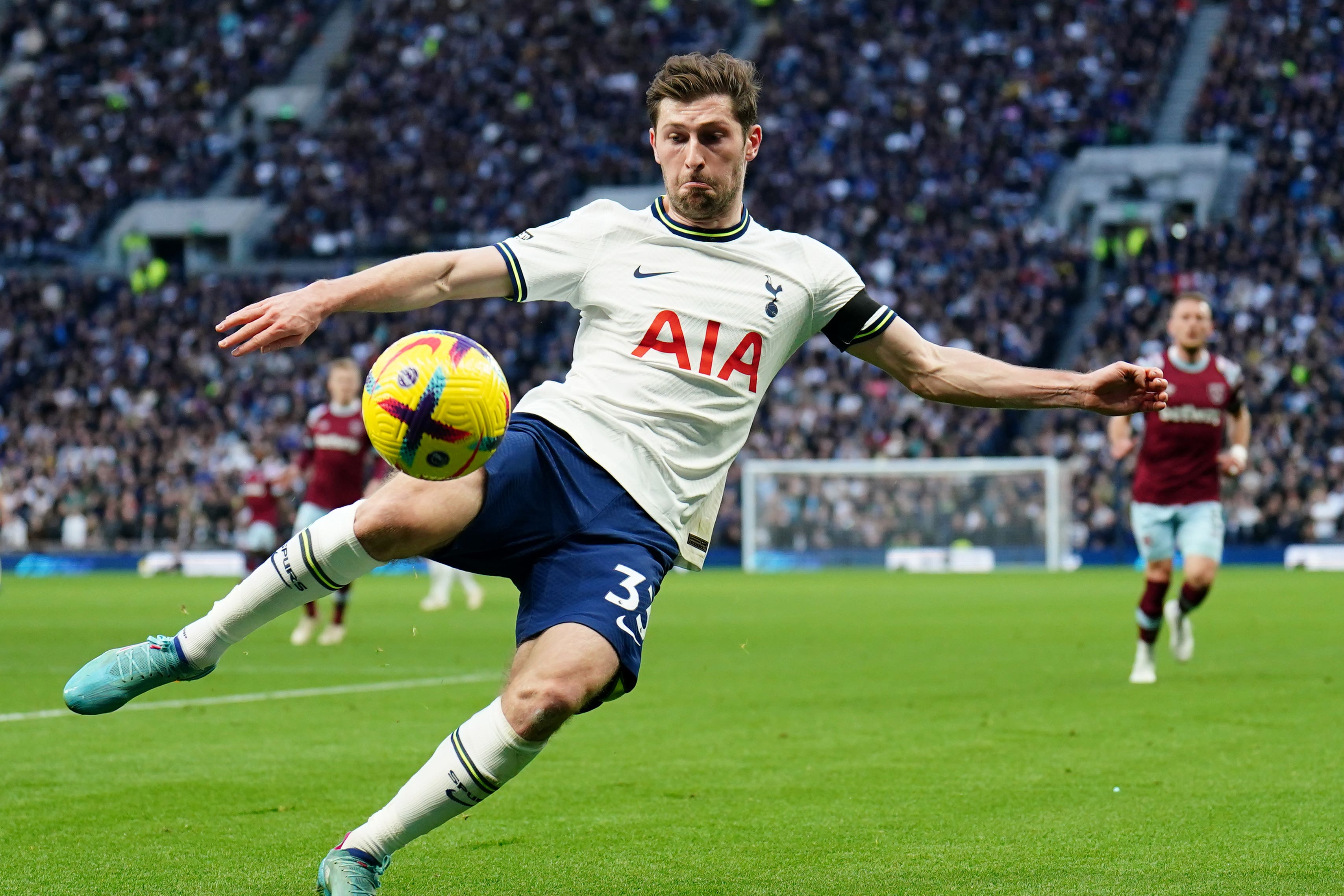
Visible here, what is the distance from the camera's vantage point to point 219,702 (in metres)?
10.5

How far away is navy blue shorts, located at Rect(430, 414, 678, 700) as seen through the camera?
473cm

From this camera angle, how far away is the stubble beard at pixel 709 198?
16.9ft

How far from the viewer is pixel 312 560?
15.9 ft

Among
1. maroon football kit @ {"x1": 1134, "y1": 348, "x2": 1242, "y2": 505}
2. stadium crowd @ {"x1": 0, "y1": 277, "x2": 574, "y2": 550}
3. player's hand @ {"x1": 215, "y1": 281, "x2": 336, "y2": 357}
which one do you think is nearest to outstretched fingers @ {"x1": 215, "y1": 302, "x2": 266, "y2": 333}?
player's hand @ {"x1": 215, "y1": 281, "x2": 336, "y2": 357}

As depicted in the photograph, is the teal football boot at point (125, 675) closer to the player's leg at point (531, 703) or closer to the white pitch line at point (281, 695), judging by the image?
the player's leg at point (531, 703)

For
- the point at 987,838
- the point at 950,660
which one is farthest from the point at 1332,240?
the point at 987,838

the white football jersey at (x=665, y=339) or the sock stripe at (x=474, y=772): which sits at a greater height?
the white football jersey at (x=665, y=339)

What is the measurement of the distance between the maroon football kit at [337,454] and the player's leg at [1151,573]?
6.81 metres

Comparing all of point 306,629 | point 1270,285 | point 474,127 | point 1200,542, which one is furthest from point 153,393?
point 1200,542

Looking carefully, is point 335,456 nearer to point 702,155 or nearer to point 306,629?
point 306,629

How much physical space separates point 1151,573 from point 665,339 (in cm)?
739

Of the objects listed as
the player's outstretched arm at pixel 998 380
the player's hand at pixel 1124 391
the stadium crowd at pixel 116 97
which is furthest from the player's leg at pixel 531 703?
the stadium crowd at pixel 116 97

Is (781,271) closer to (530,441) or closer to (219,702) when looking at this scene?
(530,441)

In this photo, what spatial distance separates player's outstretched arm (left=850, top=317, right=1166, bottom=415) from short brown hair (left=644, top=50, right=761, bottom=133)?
0.92 meters
